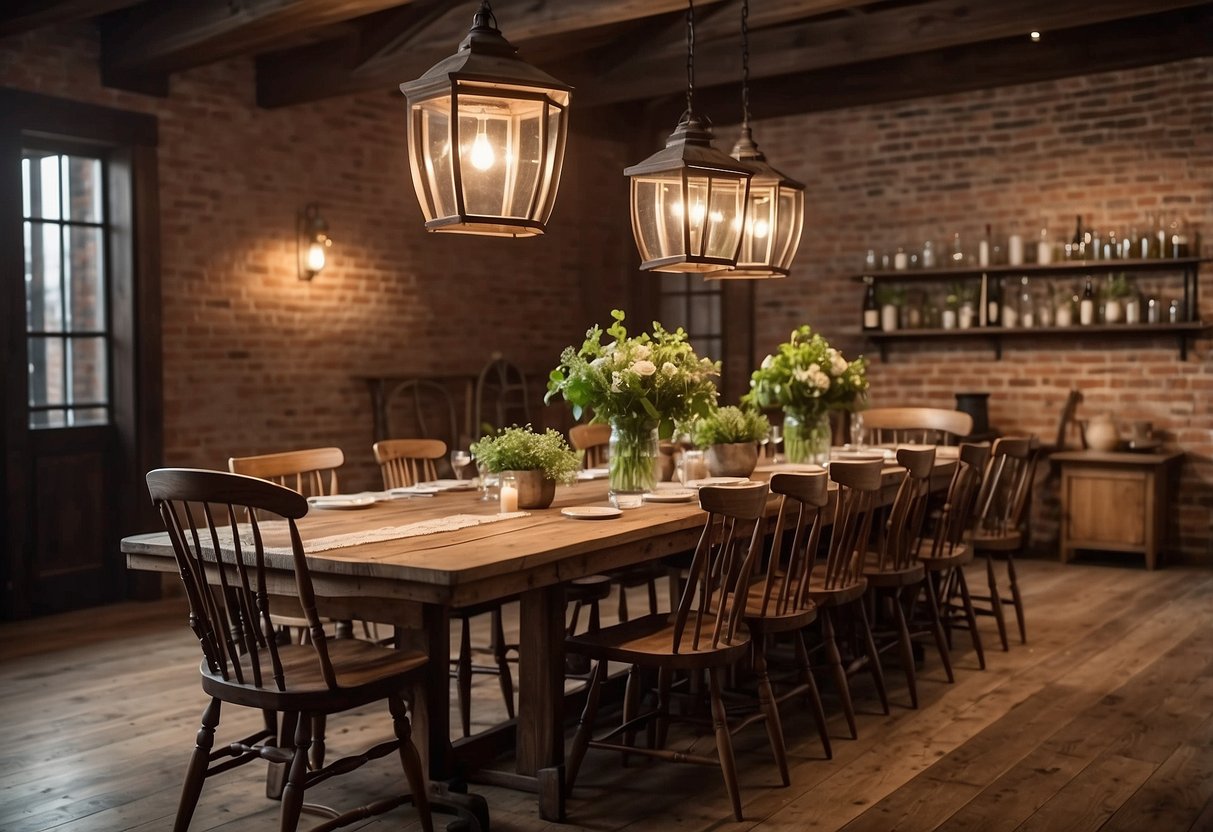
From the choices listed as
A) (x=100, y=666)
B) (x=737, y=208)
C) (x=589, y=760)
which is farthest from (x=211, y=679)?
(x=100, y=666)

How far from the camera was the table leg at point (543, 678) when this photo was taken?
11.2 ft

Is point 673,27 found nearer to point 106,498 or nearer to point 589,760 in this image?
point 106,498

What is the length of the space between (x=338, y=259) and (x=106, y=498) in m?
2.00

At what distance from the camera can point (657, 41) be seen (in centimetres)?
740

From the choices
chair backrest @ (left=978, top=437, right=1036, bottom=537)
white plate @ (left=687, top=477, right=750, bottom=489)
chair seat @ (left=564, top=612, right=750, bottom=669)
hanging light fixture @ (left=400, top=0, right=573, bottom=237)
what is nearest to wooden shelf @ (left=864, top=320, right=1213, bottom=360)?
chair backrest @ (left=978, top=437, right=1036, bottom=537)

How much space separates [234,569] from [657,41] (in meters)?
5.16

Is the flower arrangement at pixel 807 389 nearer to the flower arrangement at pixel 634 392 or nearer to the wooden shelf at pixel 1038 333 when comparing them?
the flower arrangement at pixel 634 392

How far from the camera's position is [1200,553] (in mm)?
7422

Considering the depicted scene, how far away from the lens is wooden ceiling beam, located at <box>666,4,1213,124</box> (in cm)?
719

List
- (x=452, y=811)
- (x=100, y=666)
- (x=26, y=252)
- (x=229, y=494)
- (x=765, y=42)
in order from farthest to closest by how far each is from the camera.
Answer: (x=765, y=42)
(x=26, y=252)
(x=100, y=666)
(x=452, y=811)
(x=229, y=494)

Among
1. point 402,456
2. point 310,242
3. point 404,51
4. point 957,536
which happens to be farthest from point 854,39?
point 402,456

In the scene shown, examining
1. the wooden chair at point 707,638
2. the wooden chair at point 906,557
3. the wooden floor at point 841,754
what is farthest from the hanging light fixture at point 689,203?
the wooden floor at point 841,754

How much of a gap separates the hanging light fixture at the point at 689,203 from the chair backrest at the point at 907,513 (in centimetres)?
95

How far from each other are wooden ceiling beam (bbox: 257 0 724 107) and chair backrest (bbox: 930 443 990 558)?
2.24 metres
